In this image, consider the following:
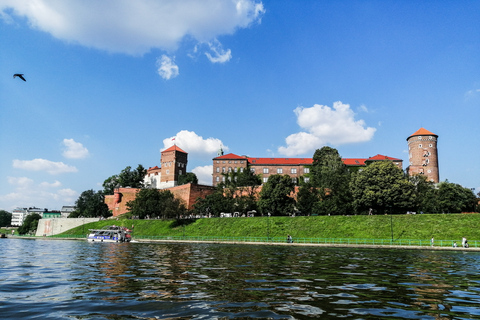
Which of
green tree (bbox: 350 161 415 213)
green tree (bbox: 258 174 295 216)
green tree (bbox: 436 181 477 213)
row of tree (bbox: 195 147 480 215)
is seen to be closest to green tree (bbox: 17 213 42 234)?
row of tree (bbox: 195 147 480 215)

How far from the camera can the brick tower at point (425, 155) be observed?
3976 inches

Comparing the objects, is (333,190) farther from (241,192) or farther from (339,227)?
(241,192)

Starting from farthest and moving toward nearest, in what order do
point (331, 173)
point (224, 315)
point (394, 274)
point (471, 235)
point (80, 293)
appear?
1. point (331, 173)
2. point (471, 235)
3. point (394, 274)
4. point (80, 293)
5. point (224, 315)

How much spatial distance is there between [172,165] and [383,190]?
73707 millimetres

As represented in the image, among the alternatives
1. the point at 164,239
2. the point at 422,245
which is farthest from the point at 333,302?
the point at 164,239

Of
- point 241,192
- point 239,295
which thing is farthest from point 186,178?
point 239,295

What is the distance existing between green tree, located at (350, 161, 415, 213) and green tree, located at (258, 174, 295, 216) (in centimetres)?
1301

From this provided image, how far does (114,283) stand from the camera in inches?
563

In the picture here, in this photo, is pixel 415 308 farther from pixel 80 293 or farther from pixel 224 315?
pixel 80 293

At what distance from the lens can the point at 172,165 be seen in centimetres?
11575

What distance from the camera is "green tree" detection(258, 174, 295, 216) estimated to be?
68.6 m

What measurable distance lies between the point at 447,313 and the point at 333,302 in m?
2.94

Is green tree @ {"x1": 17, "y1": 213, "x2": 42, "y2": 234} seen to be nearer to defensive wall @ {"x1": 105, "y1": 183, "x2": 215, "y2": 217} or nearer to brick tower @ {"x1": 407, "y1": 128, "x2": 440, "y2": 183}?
defensive wall @ {"x1": 105, "y1": 183, "x2": 215, "y2": 217}

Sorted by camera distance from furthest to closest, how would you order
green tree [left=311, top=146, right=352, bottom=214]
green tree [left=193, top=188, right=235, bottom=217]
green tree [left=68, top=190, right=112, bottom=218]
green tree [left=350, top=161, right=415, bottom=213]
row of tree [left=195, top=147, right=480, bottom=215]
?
1. green tree [left=68, top=190, right=112, bottom=218]
2. green tree [left=193, top=188, right=235, bottom=217]
3. green tree [left=311, top=146, right=352, bottom=214]
4. row of tree [left=195, top=147, right=480, bottom=215]
5. green tree [left=350, top=161, right=415, bottom=213]
